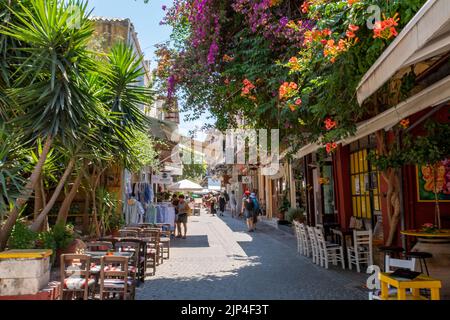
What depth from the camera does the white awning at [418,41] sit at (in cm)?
348

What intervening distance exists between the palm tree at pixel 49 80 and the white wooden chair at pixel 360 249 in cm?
598

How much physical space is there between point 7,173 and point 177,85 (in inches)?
195

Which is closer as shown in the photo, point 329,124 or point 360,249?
point 329,124

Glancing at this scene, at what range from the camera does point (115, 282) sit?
21.0 ft

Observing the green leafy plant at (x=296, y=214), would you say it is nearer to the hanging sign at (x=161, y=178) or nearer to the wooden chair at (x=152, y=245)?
the hanging sign at (x=161, y=178)

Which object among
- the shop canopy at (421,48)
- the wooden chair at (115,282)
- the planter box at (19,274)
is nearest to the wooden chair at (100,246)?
the wooden chair at (115,282)

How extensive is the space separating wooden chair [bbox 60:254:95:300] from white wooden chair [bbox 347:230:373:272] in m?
5.51

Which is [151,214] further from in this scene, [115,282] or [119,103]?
[115,282]

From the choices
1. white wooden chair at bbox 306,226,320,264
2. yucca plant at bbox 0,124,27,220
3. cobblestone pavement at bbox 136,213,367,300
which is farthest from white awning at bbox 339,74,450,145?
yucca plant at bbox 0,124,27,220

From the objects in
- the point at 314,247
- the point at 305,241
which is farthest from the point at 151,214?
the point at 314,247

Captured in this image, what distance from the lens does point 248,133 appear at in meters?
19.2

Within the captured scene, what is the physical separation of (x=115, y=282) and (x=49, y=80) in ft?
10.9

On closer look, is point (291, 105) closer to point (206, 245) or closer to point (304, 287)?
point (304, 287)
